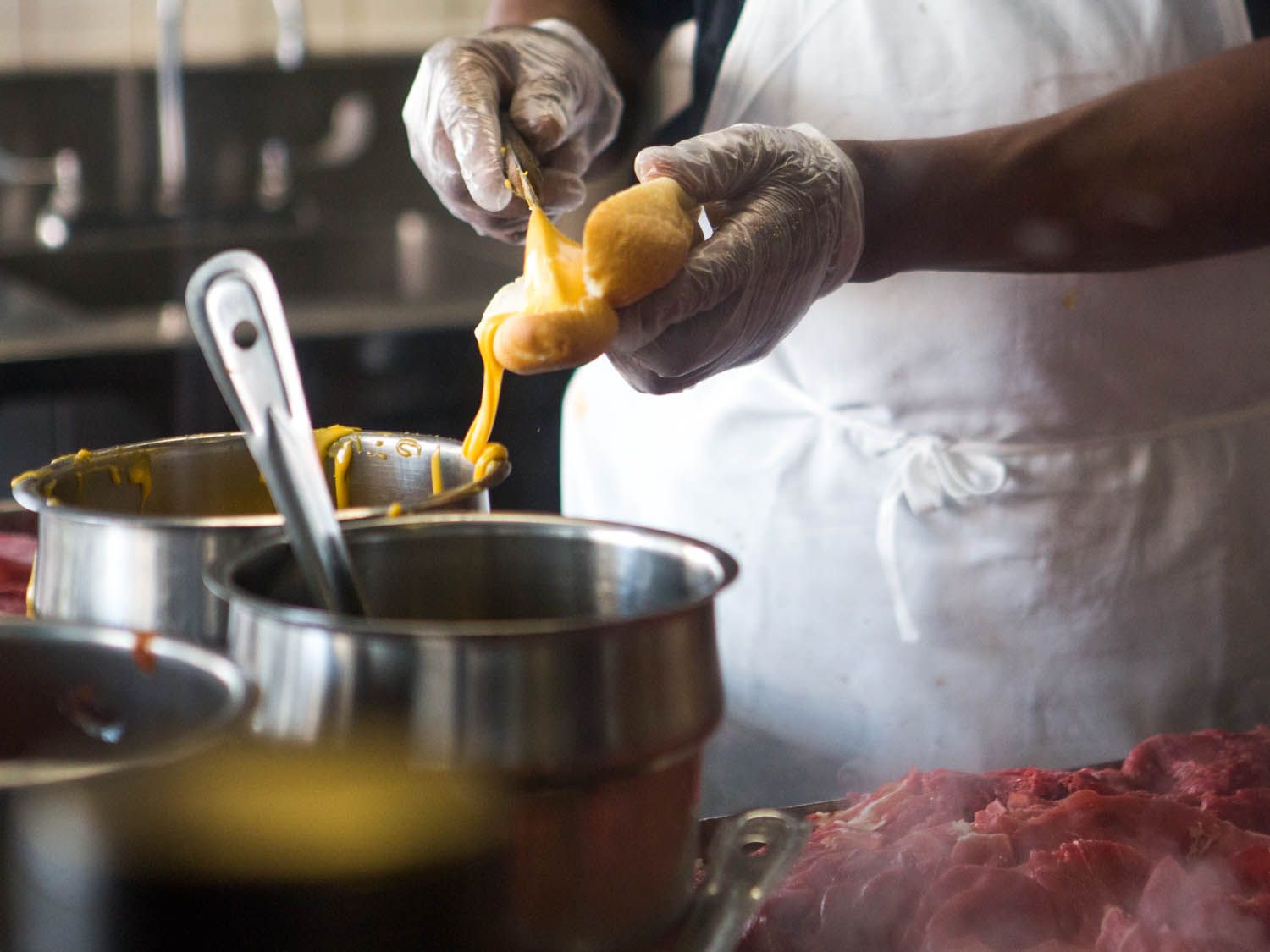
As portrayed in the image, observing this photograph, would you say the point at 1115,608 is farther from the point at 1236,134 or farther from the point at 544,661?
the point at 544,661

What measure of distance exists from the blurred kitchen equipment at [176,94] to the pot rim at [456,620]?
316 centimetres

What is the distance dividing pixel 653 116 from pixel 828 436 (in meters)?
0.61

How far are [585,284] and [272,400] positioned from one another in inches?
11.1

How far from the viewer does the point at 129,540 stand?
0.81 metres

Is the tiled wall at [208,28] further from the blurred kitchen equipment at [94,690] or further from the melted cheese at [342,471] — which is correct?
the blurred kitchen equipment at [94,690]

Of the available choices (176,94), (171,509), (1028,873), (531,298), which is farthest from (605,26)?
(176,94)

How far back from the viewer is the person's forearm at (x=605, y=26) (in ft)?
5.77

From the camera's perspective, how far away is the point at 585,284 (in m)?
1.00

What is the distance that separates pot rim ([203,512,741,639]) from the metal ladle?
0.09 feet

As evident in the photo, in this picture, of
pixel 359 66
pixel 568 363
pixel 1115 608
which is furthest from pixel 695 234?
pixel 359 66

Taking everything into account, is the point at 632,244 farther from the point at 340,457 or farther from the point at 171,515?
the point at 171,515

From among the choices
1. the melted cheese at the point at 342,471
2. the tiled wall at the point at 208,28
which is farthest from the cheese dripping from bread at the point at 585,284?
the tiled wall at the point at 208,28

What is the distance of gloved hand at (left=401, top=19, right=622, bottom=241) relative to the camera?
1.30 meters

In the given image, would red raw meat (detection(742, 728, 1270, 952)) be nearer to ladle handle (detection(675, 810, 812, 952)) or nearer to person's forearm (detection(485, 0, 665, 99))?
ladle handle (detection(675, 810, 812, 952))
